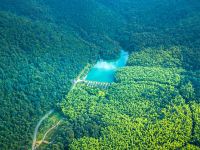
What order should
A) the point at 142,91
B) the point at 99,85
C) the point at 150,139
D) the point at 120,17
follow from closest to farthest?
the point at 150,139 → the point at 142,91 → the point at 99,85 → the point at 120,17

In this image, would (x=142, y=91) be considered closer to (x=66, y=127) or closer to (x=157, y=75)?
(x=157, y=75)

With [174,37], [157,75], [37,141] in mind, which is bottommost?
[37,141]

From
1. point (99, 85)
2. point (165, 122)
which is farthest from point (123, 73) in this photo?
point (165, 122)

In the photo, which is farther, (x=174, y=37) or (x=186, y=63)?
(x=174, y=37)

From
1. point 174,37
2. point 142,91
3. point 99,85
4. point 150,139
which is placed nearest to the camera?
point 150,139

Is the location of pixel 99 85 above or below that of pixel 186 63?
below

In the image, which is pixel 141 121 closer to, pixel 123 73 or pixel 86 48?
pixel 123 73

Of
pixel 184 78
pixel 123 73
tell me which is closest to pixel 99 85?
pixel 123 73
